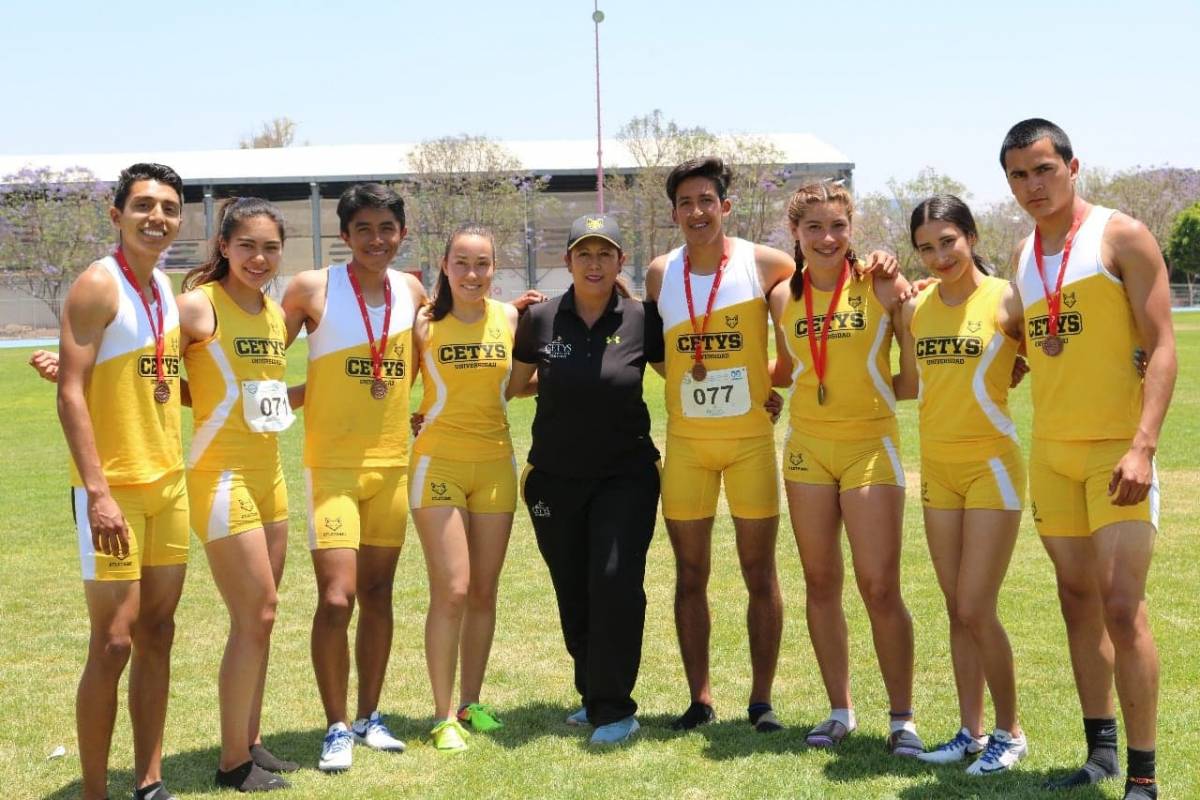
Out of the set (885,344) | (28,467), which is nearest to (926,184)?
(28,467)

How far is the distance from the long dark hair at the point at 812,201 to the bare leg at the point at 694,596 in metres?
1.12

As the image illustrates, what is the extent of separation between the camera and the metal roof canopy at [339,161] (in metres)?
56.6

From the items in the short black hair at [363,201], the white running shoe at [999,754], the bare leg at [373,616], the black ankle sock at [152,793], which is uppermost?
the short black hair at [363,201]

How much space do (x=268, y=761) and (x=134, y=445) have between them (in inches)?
59.0

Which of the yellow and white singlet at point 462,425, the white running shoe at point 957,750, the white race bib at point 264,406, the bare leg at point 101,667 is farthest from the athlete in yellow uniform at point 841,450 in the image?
the bare leg at point 101,667

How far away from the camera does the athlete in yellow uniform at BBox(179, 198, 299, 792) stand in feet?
16.0

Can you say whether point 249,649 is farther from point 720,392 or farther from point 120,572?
point 720,392

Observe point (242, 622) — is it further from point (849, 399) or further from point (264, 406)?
point (849, 399)

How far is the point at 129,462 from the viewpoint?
Result: 4.49 m

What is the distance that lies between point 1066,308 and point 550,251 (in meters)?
54.3

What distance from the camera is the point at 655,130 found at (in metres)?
51.6

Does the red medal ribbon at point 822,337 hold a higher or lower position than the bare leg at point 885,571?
higher

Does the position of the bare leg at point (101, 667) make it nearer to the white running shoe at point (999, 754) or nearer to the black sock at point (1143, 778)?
the white running shoe at point (999, 754)

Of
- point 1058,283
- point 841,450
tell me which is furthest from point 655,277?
point 1058,283
